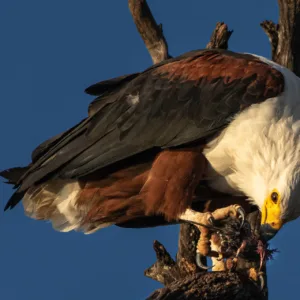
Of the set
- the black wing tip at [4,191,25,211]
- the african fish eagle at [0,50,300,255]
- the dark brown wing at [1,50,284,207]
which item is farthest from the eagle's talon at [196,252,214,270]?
the black wing tip at [4,191,25,211]

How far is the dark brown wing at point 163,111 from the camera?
23.9ft

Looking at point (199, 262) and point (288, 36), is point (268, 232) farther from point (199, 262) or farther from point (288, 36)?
point (288, 36)

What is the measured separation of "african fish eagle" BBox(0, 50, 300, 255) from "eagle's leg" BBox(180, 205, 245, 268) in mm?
35

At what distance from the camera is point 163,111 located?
301 inches

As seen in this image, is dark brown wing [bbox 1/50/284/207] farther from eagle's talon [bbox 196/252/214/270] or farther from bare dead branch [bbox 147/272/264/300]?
bare dead branch [bbox 147/272/264/300]

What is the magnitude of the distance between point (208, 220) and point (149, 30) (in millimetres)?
2566

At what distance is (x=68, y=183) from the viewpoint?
7945 mm

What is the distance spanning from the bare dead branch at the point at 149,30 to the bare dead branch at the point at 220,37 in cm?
62

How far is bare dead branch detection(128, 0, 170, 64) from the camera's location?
8.77 metres

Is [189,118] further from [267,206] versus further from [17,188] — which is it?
[17,188]

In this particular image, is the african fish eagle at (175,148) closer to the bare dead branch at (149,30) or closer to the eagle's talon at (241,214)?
the eagle's talon at (241,214)

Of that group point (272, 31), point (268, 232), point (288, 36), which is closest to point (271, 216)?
point (268, 232)

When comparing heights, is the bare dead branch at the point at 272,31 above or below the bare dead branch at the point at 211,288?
above

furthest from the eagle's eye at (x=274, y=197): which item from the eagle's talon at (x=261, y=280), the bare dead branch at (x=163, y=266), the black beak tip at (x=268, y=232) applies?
the bare dead branch at (x=163, y=266)
